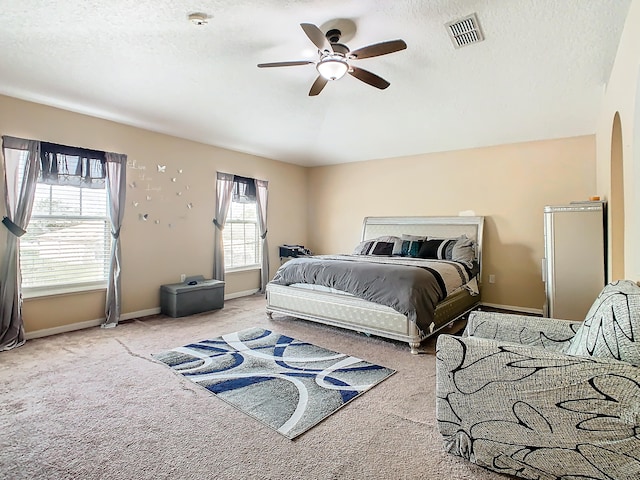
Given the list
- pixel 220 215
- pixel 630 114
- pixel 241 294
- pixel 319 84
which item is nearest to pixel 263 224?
pixel 220 215

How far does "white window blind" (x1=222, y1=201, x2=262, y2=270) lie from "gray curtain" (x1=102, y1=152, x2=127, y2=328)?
1656 millimetres

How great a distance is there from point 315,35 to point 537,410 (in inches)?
97.8

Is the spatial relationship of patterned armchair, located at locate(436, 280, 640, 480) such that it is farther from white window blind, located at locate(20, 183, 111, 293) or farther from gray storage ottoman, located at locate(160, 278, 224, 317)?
white window blind, located at locate(20, 183, 111, 293)

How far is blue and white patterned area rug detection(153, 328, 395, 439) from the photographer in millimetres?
2271

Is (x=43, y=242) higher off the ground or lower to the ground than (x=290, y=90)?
lower

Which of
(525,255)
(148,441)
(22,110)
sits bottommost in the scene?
(148,441)

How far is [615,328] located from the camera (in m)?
1.49

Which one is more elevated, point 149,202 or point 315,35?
point 315,35

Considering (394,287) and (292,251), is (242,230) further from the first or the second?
(394,287)

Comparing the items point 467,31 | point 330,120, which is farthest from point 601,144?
point 330,120

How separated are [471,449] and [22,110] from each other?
5.00 meters

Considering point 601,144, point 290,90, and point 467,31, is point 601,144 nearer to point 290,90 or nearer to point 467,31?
point 467,31

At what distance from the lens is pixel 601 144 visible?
386 cm

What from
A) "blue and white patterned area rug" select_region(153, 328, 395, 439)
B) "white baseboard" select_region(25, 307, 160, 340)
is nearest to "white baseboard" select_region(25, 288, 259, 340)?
"white baseboard" select_region(25, 307, 160, 340)
